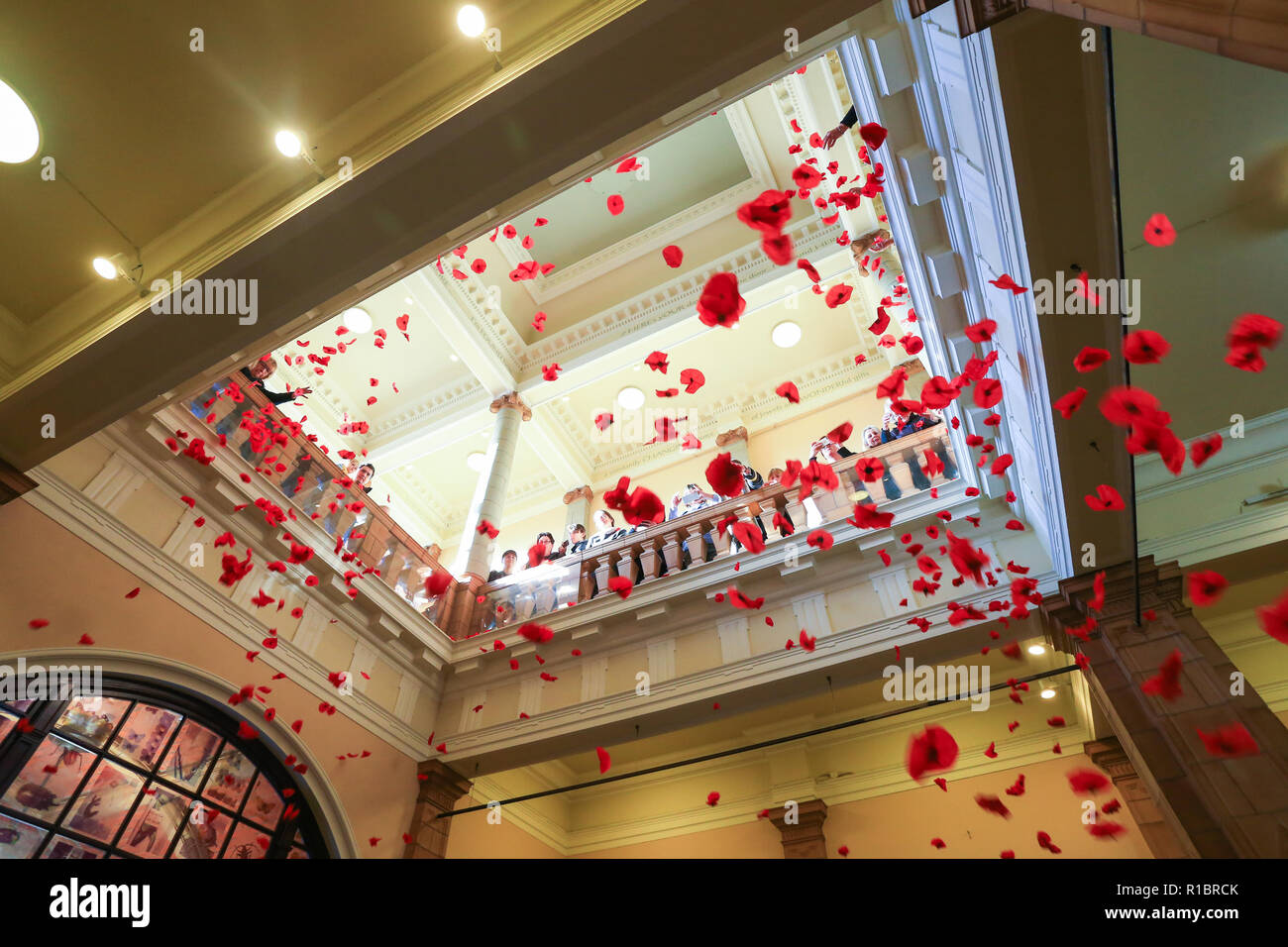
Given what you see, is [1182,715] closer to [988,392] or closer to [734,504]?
[988,392]

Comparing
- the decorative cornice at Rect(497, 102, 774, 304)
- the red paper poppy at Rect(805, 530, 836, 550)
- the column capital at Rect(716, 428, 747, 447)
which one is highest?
the decorative cornice at Rect(497, 102, 774, 304)

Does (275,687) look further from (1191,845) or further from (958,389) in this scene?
(1191,845)

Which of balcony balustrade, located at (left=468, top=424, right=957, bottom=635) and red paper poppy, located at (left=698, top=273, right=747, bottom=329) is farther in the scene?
balcony balustrade, located at (left=468, top=424, right=957, bottom=635)

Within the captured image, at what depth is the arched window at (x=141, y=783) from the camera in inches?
160

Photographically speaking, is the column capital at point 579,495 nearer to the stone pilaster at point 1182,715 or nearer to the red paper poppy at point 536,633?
the red paper poppy at point 536,633

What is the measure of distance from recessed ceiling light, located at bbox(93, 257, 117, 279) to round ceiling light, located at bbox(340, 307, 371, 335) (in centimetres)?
618

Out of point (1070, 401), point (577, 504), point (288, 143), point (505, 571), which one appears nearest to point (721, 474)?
point (1070, 401)

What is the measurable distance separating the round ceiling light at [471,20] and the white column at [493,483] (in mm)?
5358

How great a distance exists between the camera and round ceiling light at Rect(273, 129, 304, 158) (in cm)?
345

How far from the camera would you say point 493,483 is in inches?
344

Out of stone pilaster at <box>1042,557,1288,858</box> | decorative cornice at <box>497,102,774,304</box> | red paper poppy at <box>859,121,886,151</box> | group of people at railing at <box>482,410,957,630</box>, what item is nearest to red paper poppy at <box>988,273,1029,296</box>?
red paper poppy at <box>859,121,886,151</box>

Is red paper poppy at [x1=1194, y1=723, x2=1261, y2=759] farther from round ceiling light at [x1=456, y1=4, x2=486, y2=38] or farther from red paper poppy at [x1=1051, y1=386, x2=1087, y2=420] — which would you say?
round ceiling light at [x1=456, y1=4, x2=486, y2=38]

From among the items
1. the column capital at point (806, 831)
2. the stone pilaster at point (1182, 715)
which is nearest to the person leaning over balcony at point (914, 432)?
the stone pilaster at point (1182, 715)

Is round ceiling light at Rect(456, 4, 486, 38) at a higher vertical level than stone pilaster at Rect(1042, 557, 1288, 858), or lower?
higher
